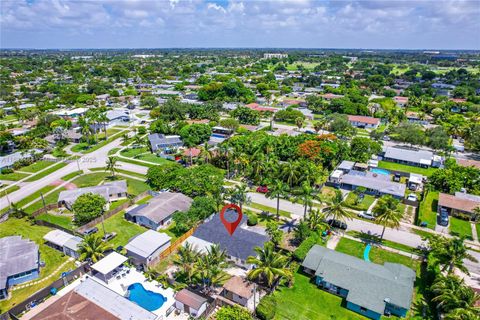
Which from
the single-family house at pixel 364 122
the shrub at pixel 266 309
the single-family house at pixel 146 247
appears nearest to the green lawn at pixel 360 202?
the shrub at pixel 266 309

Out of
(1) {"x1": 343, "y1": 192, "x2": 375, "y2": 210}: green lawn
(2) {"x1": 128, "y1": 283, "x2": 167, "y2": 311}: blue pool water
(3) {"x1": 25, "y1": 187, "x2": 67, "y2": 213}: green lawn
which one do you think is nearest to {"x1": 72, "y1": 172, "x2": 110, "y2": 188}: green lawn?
(3) {"x1": 25, "y1": 187, "x2": 67, "y2": 213}: green lawn

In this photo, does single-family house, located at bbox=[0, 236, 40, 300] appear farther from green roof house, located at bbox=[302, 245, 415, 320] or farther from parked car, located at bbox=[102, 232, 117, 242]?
green roof house, located at bbox=[302, 245, 415, 320]

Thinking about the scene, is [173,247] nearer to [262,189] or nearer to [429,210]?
[262,189]

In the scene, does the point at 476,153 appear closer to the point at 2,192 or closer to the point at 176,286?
the point at 176,286

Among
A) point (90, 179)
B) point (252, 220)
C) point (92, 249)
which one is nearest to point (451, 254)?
point (252, 220)

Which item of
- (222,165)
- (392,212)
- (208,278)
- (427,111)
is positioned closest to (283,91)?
(427,111)

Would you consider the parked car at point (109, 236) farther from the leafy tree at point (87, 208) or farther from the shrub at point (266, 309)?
the shrub at point (266, 309)
